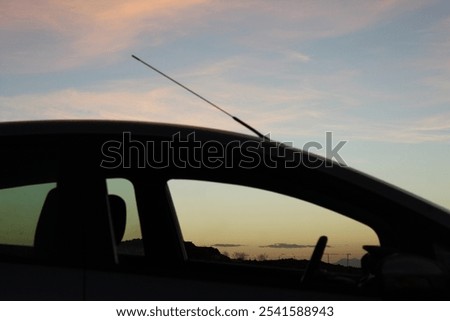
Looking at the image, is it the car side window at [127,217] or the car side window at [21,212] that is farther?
the car side window at [127,217]

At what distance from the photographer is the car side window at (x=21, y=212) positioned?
361 cm

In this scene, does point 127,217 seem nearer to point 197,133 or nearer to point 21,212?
point 21,212

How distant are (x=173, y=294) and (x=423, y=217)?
1.07m

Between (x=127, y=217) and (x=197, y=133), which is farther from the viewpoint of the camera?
(x=127, y=217)

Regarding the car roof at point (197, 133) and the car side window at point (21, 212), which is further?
the car side window at point (21, 212)

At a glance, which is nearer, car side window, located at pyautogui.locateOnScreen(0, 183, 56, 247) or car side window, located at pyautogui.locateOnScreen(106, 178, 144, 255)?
car side window, located at pyautogui.locateOnScreen(0, 183, 56, 247)

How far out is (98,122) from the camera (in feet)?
12.5

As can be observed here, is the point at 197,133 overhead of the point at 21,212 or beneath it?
overhead

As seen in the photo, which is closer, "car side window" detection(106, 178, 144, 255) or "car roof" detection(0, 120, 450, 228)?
"car roof" detection(0, 120, 450, 228)

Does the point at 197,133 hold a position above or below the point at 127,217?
above

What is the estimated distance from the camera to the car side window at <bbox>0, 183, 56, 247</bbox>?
3613 millimetres

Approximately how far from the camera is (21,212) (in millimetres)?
3719

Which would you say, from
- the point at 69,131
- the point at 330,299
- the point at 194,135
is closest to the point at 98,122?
the point at 69,131

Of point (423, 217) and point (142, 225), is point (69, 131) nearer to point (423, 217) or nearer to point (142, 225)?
point (142, 225)
